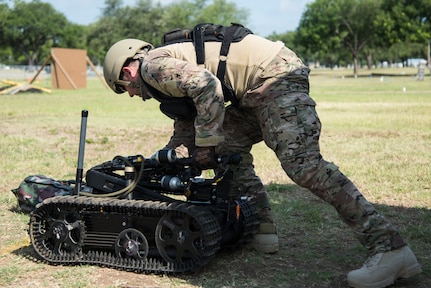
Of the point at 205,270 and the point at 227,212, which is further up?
the point at 227,212

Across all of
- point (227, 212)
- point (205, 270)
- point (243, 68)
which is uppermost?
point (243, 68)

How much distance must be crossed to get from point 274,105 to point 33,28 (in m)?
A: 109

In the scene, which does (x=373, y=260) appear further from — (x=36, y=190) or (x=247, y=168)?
(x=36, y=190)

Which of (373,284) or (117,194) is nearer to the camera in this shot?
(373,284)

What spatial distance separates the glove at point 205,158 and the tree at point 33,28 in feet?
333

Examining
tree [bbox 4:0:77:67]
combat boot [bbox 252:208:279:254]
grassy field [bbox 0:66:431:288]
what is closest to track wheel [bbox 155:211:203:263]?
grassy field [bbox 0:66:431:288]

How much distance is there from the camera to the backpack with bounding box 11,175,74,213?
6.22m

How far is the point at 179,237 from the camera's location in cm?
461

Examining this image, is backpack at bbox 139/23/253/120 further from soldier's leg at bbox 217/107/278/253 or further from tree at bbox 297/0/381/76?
tree at bbox 297/0/381/76

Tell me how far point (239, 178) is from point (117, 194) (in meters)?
1.11

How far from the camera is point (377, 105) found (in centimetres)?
2270

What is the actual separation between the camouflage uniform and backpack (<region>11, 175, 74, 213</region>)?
210cm

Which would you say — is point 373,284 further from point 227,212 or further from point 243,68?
point 243,68

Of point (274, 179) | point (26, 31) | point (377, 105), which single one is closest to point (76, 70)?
point (377, 105)
